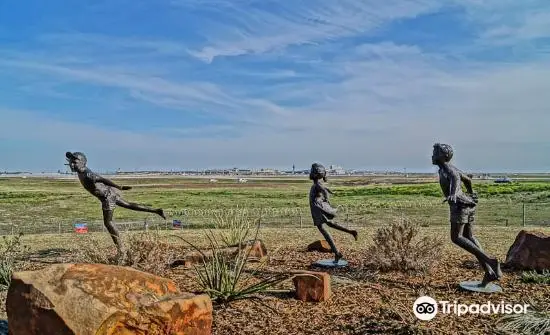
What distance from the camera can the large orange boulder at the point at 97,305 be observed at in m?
4.42

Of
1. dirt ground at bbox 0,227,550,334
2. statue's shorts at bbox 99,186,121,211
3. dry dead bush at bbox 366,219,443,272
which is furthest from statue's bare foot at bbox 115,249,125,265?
dry dead bush at bbox 366,219,443,272

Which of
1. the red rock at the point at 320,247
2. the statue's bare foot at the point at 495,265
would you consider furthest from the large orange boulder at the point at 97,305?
the red rock at the point at 320,247

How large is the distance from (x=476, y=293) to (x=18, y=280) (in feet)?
19.0

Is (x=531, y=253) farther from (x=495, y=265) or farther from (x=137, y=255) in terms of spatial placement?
(x=137, y=255)

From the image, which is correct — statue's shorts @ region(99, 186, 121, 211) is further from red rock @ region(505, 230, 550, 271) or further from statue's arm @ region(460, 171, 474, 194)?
red rock @ region(505, 230, 550, 271)

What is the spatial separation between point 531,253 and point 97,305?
749 centimetres

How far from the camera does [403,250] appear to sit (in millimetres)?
8820

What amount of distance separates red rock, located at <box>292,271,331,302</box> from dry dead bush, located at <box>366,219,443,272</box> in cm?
223

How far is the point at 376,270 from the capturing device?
9023mm

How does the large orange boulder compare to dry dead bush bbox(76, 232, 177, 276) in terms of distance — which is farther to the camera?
dry dead bush bbox(76, 232, 177, 276)

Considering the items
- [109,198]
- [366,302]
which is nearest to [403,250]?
[366,302]

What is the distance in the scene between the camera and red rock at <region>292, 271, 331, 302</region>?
269 inches

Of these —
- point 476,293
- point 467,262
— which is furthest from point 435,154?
point 467,262

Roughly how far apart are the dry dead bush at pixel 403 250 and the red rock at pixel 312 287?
7.32ft
